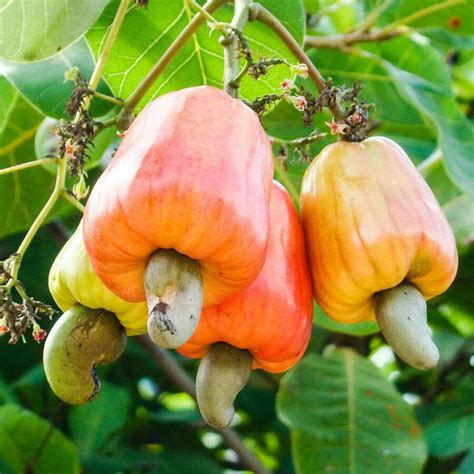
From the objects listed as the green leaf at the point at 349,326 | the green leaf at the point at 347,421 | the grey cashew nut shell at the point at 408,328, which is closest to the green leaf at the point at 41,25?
the grey cashew nut shell at the point at 408,328


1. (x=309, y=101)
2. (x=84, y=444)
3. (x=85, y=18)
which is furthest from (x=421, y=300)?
(x=84, y=444)

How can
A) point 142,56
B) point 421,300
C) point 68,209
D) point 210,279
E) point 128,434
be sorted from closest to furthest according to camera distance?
1. point 210,279
2. point 421,300
3. point 142,56
4. point 68,209
5. point 128,434

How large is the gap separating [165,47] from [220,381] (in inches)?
26.2

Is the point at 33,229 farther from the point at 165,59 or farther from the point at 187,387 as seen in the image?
the point at 187,387

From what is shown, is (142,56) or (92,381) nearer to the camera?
(92,381)

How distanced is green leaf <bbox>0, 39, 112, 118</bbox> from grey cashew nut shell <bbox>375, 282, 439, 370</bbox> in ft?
2.19

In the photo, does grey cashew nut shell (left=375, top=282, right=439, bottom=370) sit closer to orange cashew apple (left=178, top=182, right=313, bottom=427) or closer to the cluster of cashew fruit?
the cluster of cashew fruit

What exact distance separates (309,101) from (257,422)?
64.4 inches

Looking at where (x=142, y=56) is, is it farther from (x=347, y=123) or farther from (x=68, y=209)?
(x=68, y=209)

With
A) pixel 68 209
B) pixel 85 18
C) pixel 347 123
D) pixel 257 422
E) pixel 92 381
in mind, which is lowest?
pixel 257 422

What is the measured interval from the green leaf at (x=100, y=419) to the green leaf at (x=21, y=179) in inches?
25.4

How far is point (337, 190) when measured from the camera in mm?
1295

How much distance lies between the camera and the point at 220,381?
4.08 ft

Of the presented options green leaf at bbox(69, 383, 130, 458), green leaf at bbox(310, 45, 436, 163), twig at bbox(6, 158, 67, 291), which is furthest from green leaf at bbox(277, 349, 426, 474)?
twig at bbox(6, 158, 67, 291)
